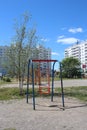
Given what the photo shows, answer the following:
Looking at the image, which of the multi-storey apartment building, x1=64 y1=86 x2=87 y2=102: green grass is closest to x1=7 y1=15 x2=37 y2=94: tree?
x1=64 y1=86 x2=87 y2=102: green grass

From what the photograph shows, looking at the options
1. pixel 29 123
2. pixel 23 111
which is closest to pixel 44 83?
pixel 23 111

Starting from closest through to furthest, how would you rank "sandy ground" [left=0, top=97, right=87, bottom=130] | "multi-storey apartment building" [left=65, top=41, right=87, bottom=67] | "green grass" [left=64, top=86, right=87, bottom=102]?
"sandy ground" [left=0, top=97, right=87, bottom=130]
"green grass" [left=64, top=86, right=87, bottom=102]
"multi-storey apartment building" [left=65, top=41, right=87, bottom=67]

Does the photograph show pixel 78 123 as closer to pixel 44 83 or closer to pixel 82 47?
pixel 44 83

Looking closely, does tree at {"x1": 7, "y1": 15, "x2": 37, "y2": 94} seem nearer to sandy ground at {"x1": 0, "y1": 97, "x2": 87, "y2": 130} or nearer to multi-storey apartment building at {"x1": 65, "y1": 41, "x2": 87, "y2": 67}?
sandy ground at {"x1": 0, "y1": 97, "x2": 87, "y2": 130}

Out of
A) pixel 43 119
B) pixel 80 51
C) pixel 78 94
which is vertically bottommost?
pixel 43 119

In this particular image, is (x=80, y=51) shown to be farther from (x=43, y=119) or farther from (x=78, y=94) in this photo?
(x=43, y=119)

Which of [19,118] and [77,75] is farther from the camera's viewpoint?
[77,75]

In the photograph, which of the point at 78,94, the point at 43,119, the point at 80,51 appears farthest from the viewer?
the point at 80,51

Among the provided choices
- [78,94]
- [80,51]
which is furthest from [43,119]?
[80,51]

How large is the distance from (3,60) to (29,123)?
1160 cm

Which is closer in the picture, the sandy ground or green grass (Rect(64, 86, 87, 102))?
the sandy ground

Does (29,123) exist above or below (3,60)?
below

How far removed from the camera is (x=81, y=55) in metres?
151

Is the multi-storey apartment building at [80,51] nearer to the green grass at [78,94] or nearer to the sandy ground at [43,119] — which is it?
the green grass at [78,94]
